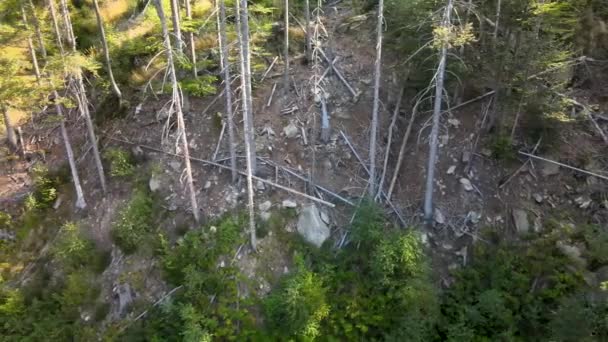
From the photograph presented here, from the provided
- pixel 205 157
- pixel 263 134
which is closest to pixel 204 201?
pixel 205 157

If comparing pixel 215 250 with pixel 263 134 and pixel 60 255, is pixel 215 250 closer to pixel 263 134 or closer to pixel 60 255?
pixel 263 134

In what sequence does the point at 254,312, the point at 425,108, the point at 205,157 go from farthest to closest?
the point at 425,108 → the point at 205,157 → the point at 254,312

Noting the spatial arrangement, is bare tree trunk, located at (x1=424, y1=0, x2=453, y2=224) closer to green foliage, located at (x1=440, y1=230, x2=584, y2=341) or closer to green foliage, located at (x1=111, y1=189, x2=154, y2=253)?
green foliage, located at (x1=440, y1=230, x2=584, y2=341)

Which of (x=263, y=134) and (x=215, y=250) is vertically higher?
(x=263, y=134)

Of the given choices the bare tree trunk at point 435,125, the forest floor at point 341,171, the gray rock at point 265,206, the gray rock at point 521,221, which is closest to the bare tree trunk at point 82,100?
the forest floor at point 341,171

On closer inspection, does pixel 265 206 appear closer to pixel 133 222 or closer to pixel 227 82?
pixel 227 82

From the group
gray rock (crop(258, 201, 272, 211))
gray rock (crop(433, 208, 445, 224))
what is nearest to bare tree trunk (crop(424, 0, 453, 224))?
gray rock (crop(433, 208, 445, 224))
